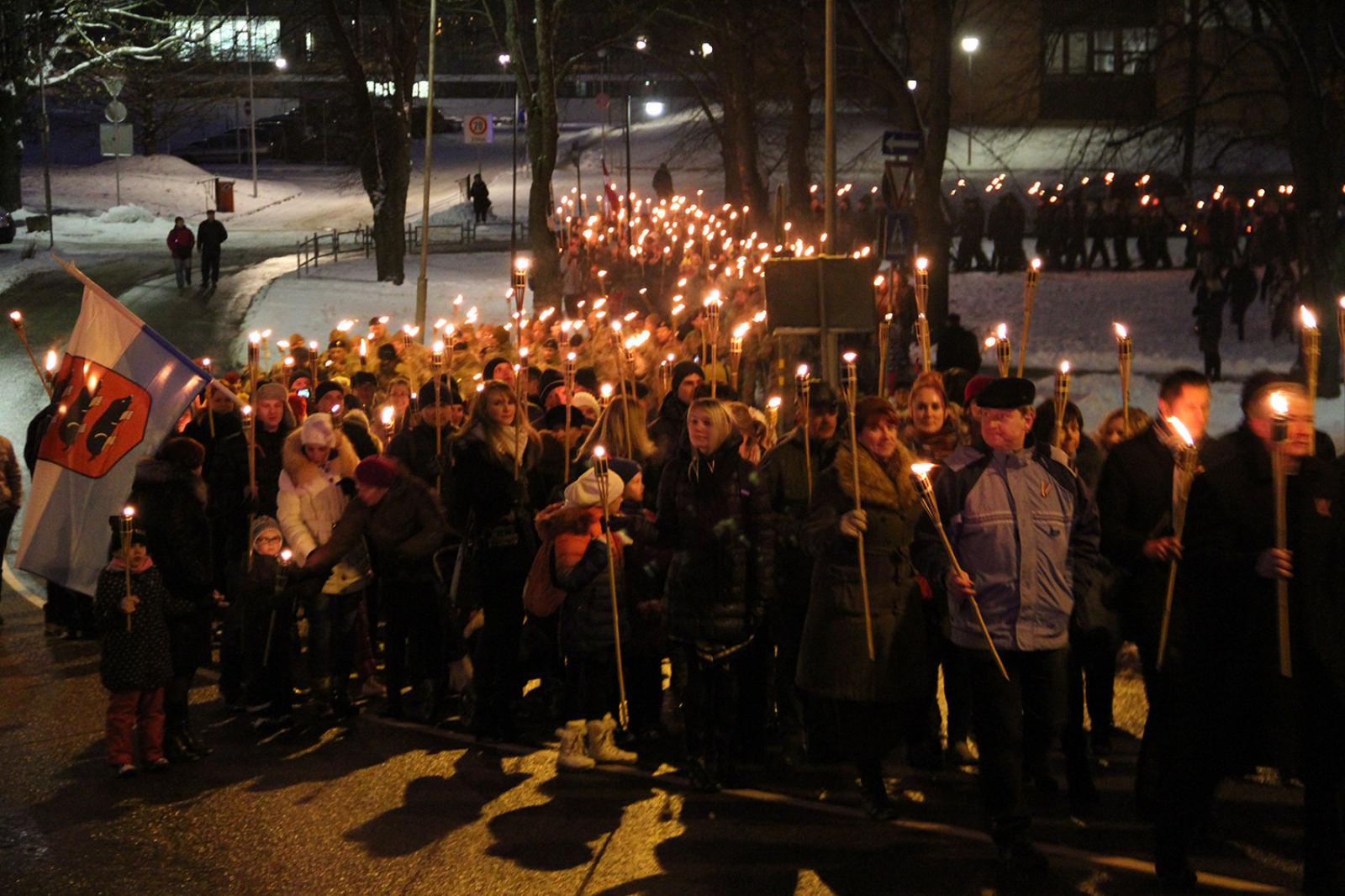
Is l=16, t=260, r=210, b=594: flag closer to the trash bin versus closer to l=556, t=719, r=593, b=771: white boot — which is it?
l=556, t=719, r=593, b=771: white boot

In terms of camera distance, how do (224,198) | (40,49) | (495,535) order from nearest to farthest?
(495,535)
(40,49)
(224,198)

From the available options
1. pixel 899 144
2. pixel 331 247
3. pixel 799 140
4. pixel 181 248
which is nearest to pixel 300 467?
pixel 899 144

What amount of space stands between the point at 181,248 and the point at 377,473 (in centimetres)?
2498

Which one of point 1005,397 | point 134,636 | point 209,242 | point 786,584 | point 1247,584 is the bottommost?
point 134,636

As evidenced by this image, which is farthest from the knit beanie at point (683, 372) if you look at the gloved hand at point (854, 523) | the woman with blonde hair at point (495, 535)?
the gloved hand at point (854, 523)

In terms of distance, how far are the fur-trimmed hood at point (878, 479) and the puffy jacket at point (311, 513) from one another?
3.02m

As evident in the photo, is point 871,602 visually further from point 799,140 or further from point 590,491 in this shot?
point 799,140

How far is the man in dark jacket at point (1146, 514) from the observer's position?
607 centimetres

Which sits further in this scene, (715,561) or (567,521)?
(567,521)

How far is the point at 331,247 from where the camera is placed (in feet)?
131

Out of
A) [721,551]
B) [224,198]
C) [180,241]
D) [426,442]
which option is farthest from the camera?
[224,198]

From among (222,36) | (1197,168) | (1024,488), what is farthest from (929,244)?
(222,36)

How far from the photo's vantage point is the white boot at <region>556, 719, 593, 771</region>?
23.3 ft

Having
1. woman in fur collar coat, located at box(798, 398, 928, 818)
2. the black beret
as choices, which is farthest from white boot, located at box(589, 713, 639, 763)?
the black beret
